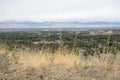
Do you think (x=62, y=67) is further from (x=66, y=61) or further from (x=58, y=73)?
(x=58, y=73)

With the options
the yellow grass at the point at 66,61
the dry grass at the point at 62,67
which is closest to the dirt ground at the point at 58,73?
the dry grass at the point at 62,67

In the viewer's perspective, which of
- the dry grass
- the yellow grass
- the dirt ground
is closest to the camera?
the dirt ground

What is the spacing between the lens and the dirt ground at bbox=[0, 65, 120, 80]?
265 inches

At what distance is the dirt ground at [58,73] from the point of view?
22.1 ft

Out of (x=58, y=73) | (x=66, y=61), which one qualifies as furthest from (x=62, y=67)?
(x=58, y=73)

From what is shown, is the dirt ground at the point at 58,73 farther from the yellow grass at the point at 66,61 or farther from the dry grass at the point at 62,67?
the yellow grass at the point at 66,61

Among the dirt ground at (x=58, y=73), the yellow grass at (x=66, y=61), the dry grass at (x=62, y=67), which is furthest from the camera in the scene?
the yellow grass at (x=66, y=61)

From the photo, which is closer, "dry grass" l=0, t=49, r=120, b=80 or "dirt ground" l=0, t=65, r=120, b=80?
"dirt ground" l=0, t=65, r=120, b=80

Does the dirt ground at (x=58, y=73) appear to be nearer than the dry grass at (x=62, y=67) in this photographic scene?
Yes

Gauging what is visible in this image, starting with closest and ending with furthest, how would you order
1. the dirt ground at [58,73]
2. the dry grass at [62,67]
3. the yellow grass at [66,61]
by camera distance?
the dirt ground at [58,73], the dry grass at [62,67], the yellow grass at [66,61]

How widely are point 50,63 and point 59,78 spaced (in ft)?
5.11

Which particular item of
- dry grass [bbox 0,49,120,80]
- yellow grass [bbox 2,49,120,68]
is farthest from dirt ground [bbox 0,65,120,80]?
yellow grass [bbox 2,49,120,68]

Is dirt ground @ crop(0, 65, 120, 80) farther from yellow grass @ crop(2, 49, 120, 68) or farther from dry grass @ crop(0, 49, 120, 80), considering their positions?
yellow grass @ crop(2, 49, 120, 68)

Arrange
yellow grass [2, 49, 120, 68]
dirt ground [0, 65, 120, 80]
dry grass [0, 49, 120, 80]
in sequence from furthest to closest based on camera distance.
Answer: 1. yellow grass [2, 49, 120, 68]
2. dry grass [0, 49, 120, 80]
3. dirt ground [0, 65, 120, 80]
